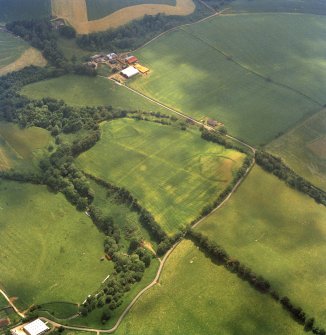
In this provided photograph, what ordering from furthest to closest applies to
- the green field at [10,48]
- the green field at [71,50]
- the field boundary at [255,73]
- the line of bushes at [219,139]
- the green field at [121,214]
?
the green field at [71,50] < the green field at [10,48] < the field boundary at [255,73] < the line of bushes at [219,139] < the green field at [121,214]

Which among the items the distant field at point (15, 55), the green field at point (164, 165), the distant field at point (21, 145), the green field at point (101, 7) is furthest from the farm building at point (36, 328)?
the green field at point (101, 7)

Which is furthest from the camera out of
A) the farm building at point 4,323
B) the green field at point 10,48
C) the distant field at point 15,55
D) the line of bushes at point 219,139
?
the green field at point 10,48

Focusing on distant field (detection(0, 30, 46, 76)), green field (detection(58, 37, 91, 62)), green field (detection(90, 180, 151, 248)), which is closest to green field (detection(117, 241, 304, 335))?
green field (detection(90, 180, 151, 248))

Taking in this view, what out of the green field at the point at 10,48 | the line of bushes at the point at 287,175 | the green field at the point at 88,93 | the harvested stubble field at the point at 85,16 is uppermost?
the harvested stubble field at the point at 85,16

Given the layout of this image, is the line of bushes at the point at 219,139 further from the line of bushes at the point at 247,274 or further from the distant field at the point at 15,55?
the distant field at the point at 15,55

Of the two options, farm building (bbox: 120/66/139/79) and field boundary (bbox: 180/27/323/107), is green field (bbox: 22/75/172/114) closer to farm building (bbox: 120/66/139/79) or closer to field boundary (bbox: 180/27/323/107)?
farm building (bbox: 120/66/139/79)

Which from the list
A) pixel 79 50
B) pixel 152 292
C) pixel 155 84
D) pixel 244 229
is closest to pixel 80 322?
pixel 152 292

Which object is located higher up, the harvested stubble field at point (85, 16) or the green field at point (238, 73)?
the harvested stubble field at point (85, 16)

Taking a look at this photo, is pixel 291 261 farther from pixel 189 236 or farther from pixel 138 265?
pixel 138 265

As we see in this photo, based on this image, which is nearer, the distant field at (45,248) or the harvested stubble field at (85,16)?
the distant field at (45,248)

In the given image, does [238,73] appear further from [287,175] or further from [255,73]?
[287,175]
